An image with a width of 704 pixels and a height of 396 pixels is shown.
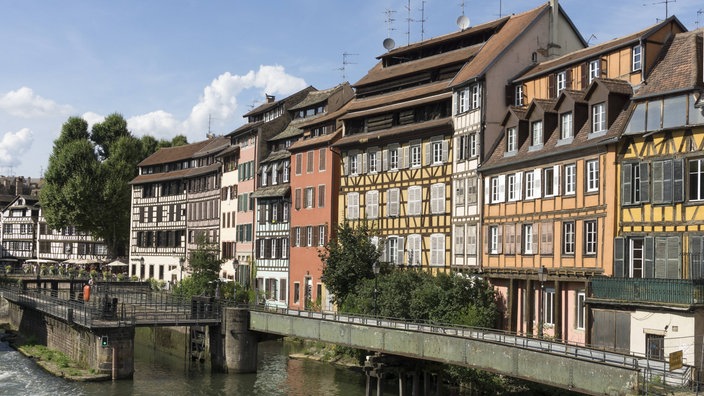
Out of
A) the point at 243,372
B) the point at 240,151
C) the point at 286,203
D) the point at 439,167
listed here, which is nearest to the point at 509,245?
the point at 439,167

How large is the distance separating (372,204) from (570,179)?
1633cm

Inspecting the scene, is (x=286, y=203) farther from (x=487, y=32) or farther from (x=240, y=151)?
(x=487, y=32)

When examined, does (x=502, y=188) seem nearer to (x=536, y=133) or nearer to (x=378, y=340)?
(x=536, y=133)

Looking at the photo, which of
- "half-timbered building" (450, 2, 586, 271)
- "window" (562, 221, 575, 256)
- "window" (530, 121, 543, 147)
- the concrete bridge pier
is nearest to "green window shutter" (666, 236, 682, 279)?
"window" (562, 221, 575, 256)

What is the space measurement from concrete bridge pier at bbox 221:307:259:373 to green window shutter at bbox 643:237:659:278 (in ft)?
70.3

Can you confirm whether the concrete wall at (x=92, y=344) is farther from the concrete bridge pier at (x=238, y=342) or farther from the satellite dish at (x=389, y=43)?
the satellite dish at (x=389, y=43)

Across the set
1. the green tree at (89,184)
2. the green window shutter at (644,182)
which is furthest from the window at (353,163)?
the green tree at (89,184)

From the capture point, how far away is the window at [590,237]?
3388 cm

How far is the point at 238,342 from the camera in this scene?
45.5m

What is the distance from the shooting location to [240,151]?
226 feet

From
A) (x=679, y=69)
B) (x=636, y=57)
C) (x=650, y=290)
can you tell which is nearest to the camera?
(x=650, y=290)

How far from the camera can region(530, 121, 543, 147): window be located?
37.8m

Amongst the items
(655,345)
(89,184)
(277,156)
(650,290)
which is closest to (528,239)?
(650,290)

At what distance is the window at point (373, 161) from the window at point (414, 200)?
11.3 feet
